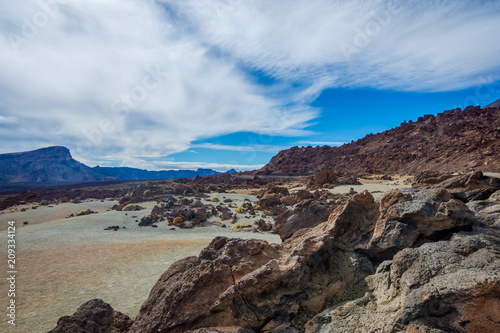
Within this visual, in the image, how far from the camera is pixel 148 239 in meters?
13.3

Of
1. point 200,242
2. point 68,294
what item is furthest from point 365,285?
point 200,242

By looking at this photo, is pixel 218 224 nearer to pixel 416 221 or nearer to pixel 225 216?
pixel 225 216

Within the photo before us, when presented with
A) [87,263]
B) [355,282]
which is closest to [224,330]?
[355,282]

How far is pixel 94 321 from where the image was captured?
14.5 ft

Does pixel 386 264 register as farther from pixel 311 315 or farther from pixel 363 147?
pixel 363 147

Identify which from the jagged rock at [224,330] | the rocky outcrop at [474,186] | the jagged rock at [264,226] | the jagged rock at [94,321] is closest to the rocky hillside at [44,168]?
the jagged rock at [264,226]

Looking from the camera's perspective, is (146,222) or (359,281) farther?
(146,222)

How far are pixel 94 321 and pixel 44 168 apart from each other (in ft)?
586

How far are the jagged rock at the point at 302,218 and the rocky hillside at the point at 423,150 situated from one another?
32169mm

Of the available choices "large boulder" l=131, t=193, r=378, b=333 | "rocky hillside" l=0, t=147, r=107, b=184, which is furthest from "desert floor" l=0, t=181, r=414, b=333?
"rocky hillside" l=0, t=147, r=107, b=184

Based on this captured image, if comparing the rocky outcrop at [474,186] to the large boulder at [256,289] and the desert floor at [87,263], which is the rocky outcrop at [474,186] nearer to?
the large boulder at [256,289]

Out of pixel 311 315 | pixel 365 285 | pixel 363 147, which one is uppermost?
pixel 363 147

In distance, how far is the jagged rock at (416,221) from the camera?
3.79 meters

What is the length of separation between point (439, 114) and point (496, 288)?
288 ft
